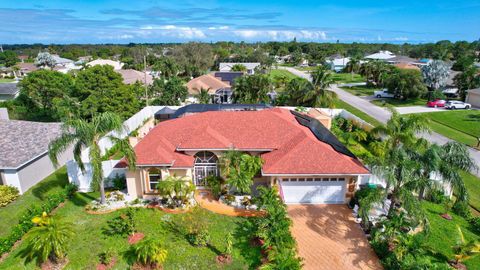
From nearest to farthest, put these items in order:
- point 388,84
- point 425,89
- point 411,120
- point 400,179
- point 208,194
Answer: point 400,179 < point 411,120 < point 208,194 < point 425,89 < point 388,84

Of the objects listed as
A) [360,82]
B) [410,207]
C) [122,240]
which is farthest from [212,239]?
[360,82]

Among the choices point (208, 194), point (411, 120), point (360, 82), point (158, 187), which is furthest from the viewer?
point (360, 82)

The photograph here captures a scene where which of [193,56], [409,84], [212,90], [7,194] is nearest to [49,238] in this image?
[7,194]

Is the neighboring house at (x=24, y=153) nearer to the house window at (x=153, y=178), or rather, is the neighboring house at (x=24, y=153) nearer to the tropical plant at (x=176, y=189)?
the house window at (x=153, y=178)

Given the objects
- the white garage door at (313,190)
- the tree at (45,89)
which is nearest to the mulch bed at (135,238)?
the white garage door at (313,190)

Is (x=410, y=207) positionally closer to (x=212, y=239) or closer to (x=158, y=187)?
(x=212, y=239)

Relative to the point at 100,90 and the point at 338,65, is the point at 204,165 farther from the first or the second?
the point at 338,65
